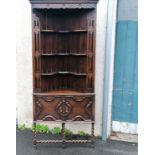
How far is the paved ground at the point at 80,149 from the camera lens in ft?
9.20

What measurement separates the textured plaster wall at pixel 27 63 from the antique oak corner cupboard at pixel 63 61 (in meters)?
0.27

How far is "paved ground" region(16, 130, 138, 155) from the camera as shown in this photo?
2.80 meters

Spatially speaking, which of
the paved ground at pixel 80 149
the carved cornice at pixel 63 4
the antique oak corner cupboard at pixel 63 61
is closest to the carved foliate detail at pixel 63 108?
the antique oak corner cupboard at pixel 63 61

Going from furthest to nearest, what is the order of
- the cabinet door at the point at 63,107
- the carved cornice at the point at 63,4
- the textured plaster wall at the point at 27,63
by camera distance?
1. the textured plaster wall at the point at 27,63
2. the cabinet door at the point at 63,107
3. the carved cornice at the point at 63,4

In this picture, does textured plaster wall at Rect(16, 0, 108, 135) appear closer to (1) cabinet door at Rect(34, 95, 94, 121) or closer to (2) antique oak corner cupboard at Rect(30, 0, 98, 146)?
(2) antique oak corner cupboard at Rect(30, 0, 98, 146)

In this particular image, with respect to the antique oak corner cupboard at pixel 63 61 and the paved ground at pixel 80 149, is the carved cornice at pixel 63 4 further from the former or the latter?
the paved ground at pixel 80 149

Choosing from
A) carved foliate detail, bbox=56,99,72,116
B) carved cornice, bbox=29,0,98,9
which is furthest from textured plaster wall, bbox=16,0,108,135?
carved foliate detail, bbox=56,99,72,116

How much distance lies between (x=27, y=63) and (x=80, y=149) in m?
1.36

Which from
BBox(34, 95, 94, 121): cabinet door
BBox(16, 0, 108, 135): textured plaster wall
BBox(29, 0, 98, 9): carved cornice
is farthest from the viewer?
BBox(16, 0, 108, 135): textured plaster wall

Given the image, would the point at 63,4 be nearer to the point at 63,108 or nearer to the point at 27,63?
the point at 27,63

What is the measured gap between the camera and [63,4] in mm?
2621

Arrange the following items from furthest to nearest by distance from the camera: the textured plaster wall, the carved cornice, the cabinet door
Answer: the textured plaster wall → the cabinet door → the carved cornice

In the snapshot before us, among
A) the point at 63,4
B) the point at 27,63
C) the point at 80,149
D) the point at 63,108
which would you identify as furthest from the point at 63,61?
the point at 80,149

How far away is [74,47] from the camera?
3004mm
